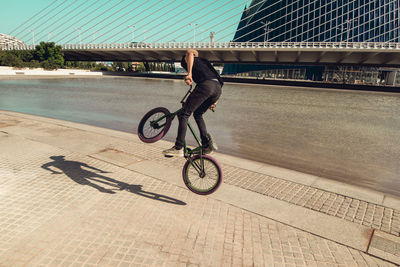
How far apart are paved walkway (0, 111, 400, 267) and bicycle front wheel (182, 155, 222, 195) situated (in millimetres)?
219

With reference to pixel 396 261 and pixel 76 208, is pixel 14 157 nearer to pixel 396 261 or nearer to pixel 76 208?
pixel 76 208

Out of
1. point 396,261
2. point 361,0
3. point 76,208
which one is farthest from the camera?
point 361,0

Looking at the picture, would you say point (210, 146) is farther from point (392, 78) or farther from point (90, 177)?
point (392, 78)

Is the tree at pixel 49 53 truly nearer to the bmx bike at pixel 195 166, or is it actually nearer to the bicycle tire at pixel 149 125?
the bicycle tire at pixel 149 125

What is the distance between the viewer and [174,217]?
159 inches

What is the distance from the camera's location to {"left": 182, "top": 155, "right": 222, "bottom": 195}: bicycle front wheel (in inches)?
173

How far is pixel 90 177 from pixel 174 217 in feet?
7.28

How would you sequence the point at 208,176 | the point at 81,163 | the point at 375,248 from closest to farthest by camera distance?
the point at 375,248 < the point at 208,176 < the point at 81,163

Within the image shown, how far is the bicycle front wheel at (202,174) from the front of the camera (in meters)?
4.38

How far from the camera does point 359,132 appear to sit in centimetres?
1285

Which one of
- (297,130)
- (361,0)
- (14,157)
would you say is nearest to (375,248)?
(14,157)

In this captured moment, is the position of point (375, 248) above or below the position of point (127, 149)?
below

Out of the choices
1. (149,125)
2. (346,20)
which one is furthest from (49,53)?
(149,125)

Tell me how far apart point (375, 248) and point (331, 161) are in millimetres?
4919
